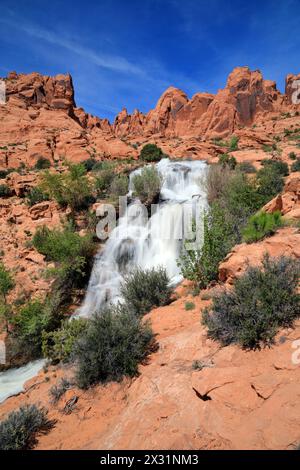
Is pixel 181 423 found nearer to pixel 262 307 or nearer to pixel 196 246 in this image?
pixel 262 307

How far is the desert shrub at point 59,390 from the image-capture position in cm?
526

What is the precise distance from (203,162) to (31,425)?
20.8 metres

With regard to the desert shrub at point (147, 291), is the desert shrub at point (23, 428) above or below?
below

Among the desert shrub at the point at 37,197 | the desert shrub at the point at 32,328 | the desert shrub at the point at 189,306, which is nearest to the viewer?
the desert shrub at the point at 189,306

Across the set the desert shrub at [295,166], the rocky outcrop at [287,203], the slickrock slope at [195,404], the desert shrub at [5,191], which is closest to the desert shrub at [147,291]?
the slickrock slope at [195,404]

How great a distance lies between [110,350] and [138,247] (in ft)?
27.1

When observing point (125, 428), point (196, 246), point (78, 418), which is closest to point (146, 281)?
point (196, 246)

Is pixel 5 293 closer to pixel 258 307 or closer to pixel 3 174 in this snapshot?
pixel 258 307

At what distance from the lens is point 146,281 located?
328 inches

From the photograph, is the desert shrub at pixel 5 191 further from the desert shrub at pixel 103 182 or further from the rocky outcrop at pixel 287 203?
the rocky outcrop at pixel 287 203

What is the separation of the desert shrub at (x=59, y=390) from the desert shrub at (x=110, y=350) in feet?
1.15

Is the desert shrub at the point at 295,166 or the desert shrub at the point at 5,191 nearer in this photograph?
the desert shrub at the point at 295,166
